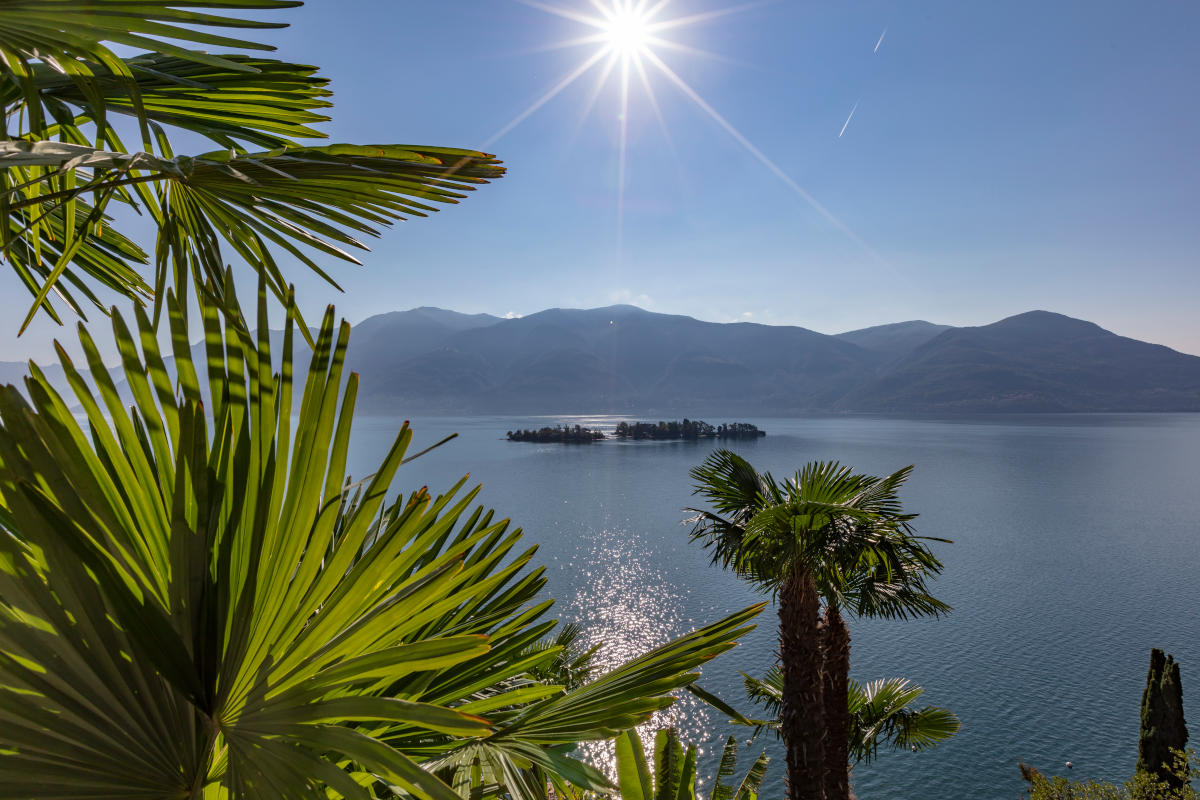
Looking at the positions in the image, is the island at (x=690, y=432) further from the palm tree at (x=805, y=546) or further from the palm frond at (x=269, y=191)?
the palm frond at (x=269, y=191)

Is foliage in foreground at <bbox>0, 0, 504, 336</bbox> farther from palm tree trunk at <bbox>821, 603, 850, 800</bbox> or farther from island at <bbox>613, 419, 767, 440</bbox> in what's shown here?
island at <bbox>613, 419, 767, 440</bbox>

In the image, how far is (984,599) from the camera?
31.7 meters

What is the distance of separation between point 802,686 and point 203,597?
24.8ft

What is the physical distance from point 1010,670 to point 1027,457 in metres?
80.6

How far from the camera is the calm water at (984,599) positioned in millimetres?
20375

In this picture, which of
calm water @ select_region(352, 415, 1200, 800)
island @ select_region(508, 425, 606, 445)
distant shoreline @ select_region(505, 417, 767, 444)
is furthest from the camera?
distant shoreline @ select_region(505, 417, 767, 444)

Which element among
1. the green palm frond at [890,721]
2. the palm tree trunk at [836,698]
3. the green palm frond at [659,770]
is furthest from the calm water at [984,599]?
the green palm frond at [659,770]

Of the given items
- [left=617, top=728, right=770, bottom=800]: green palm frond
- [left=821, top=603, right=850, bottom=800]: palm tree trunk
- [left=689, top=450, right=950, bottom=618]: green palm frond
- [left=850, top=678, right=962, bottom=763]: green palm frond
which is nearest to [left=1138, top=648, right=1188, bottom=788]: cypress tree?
[left=850, top=678, right=962, bottom=763]: green palm frond

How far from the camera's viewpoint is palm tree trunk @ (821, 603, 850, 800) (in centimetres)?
838

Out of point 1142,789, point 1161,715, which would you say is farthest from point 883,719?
point 1161,715

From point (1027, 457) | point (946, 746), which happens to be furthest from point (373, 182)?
point (1027, 457)

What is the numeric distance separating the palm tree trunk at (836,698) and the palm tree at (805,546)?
622 millimetres

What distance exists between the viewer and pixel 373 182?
1384mm

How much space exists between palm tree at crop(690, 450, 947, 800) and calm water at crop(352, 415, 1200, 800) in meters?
13.2
